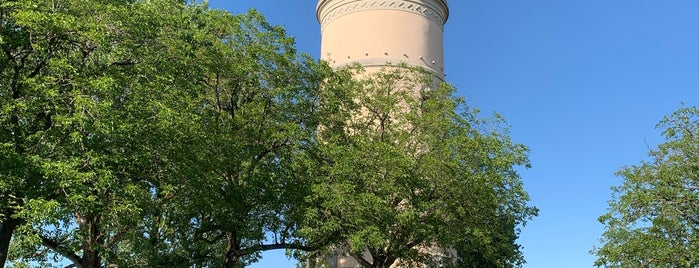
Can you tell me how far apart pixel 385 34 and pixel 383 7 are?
1336 millimetres

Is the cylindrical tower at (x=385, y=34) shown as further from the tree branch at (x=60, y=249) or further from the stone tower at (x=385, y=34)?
the tree branch at (x=60, y=249)

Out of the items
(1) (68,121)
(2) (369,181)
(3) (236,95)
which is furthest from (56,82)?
(2) (369,181)

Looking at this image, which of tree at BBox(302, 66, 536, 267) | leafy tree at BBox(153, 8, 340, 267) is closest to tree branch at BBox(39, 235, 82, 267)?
leafy tree at BBox(153, 8, 340, 267)

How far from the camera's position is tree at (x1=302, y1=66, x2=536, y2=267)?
1652cm

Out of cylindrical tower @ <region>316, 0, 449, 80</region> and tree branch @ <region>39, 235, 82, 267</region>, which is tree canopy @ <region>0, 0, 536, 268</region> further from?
cylindrical tower @ <region>316, 0, 449, 80</region>

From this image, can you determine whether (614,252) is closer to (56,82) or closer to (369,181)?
(369,181)

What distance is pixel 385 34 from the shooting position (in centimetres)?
2595

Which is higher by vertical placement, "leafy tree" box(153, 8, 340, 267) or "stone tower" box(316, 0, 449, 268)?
"stone tower" box(316, 0, 449, 268)

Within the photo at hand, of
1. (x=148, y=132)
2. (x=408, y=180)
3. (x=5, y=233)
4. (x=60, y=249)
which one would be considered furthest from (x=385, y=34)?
(x=5, y=233)

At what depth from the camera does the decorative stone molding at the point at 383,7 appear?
26.7 metres

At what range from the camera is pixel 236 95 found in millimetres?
17594

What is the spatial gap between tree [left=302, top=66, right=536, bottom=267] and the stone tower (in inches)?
211

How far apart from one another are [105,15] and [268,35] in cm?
611

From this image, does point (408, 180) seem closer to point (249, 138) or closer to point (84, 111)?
point (249, 138)
